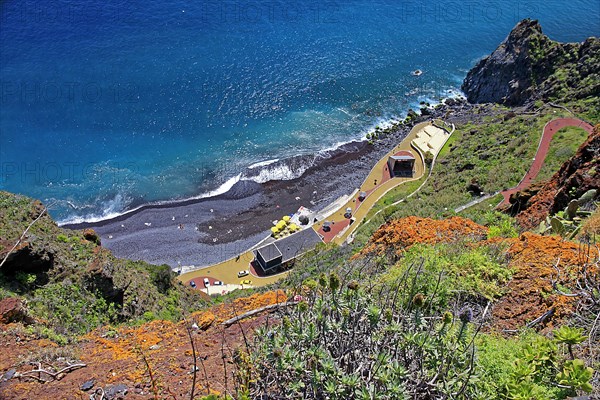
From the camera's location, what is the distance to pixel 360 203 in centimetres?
4566

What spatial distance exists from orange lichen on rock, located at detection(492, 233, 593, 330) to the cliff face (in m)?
47.8

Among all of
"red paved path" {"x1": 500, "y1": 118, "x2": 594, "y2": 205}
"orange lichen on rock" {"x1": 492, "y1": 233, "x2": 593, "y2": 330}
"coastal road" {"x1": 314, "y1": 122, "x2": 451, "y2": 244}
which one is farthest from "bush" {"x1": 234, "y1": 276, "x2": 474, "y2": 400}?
"coastal road" {"x1": 314, "y1": 122, "x2": 451, "y2": 244}

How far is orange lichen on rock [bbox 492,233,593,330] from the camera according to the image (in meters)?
9.15

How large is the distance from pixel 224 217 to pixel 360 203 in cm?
1332

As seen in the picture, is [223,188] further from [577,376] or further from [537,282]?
[577,376]

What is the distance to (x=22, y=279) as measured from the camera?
52.7 ft

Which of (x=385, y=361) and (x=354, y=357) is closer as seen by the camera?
(x=385, y=361)

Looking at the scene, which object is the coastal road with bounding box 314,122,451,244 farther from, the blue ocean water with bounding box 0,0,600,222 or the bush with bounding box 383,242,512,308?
the bush with bounding box 383,242,512,308

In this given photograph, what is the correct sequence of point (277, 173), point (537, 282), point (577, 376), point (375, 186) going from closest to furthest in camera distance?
point (577, 376)
point (537, 282)
point (375, 186)
point (277, 173)

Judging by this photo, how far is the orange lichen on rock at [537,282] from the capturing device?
915cm

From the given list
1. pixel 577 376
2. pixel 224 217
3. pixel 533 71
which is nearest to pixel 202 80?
pixel 224 217

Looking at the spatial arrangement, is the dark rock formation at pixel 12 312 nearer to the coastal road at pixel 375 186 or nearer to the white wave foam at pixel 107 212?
the coastal road at pixel 375 186

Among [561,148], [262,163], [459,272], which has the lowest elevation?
[262,163]

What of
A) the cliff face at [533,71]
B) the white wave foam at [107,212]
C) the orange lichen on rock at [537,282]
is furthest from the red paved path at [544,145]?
the white wave foam at [107,212]
